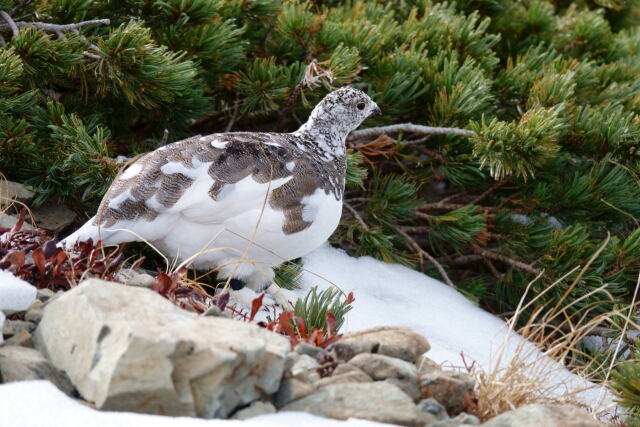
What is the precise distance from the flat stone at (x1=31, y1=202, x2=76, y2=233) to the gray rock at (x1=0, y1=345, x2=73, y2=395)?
1.12 meters

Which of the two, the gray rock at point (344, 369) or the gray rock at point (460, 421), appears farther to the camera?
the gray rock at point (344, 369)

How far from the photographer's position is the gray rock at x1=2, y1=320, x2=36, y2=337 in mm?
1703

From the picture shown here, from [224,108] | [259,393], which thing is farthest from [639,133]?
[259,393]

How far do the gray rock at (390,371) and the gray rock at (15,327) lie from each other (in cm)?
67

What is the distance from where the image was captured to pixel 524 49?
3.93 metres

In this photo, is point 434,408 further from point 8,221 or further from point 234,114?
point 234,114

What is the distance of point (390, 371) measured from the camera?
169cm

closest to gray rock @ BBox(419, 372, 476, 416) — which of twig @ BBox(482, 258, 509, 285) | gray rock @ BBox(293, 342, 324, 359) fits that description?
gray rock @ BBox(293, 342, 324, 359)

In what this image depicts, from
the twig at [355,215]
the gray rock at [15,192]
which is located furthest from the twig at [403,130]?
the gray rock at [15,192]

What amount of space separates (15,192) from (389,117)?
4.62ft

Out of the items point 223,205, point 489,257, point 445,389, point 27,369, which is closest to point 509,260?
point 489,257

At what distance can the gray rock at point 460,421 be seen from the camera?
1590 millimetres

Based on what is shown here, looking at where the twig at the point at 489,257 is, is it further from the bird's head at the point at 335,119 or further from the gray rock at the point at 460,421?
the gray rock at the point at 460,421

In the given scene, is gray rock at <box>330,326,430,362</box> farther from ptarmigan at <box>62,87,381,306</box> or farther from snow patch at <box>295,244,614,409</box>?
snow patch at <box>295,244,614,409</box>
